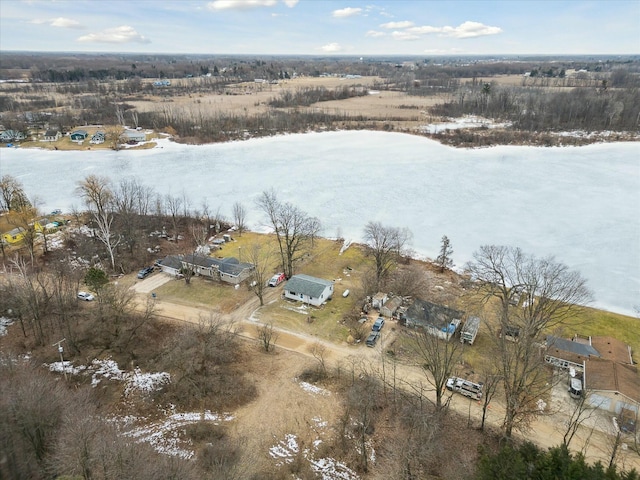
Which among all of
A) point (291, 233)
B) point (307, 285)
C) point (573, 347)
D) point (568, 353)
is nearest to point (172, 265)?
point (291, 233)

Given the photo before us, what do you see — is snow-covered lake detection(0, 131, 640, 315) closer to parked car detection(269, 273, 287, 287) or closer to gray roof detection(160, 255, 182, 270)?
parked car detection(269, 273, 287, 287)

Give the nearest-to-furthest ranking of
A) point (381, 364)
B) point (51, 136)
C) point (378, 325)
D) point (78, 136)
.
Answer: point (381, 364)
point (378, 325)
point (78, 136)
point (51, 136)

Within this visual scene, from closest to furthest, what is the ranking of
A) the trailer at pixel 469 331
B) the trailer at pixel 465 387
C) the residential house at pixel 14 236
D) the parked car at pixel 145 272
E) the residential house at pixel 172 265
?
the trailer at pixel 465 387, the trailer at pixel 469 331, the parked car at pixel 145 272, the residential house at pixel 172 265, the residential house at pixel 14 236

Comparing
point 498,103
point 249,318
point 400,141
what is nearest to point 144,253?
point 249,318

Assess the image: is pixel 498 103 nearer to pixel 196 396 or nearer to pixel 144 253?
pixel 144 253

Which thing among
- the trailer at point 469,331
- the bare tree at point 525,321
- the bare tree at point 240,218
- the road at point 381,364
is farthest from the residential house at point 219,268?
the bare tree at point 525,321

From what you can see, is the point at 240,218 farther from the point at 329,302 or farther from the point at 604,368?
the point at 604,368

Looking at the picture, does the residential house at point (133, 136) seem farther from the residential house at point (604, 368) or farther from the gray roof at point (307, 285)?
the residential house at point (604, 368)
